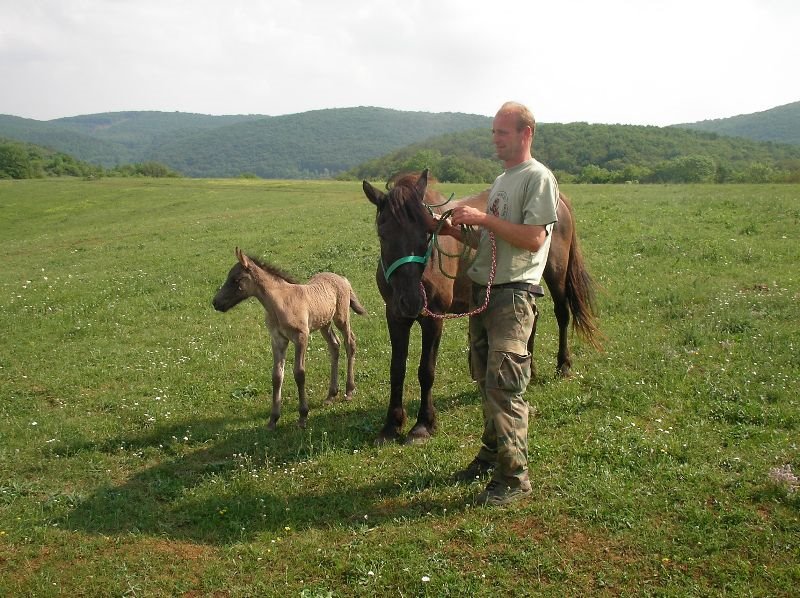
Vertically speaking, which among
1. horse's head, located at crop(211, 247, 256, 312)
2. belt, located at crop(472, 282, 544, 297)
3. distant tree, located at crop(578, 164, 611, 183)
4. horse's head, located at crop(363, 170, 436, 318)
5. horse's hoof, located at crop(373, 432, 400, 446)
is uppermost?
distant tree, located at crop(578, 164, 611, 183)

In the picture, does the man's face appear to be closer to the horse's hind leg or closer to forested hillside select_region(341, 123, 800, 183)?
the horse's hind leg

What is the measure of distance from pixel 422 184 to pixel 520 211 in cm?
108

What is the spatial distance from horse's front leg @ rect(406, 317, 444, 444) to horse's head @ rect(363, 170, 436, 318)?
3.88 ft

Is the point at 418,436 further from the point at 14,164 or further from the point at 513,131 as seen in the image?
the point at 14,164

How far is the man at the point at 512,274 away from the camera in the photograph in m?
4.67

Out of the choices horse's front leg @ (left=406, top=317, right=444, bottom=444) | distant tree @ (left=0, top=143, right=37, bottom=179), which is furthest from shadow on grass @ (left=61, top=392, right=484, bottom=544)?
distant tree @ (left=0, top=143, right=37, bottom=179)

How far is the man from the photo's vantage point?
4.67 m

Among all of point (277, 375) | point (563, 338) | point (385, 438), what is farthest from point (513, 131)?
point (277, 375)

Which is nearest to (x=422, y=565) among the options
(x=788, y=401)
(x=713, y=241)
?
(x=788, y=401)

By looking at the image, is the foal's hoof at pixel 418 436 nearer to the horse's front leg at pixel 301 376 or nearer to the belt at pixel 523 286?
the horse's front leg at pixel 301 376

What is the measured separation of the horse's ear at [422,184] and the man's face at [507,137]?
0.81 meters

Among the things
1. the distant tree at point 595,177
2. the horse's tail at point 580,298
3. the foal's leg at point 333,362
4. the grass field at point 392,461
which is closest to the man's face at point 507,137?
the grass field at point 392,461

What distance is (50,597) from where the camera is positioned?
4.22 meters

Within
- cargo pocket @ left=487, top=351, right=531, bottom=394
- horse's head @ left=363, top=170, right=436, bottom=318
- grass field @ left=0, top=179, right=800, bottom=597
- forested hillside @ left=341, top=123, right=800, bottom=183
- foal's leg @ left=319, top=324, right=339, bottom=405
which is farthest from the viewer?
forested hillside @ left=341, top=123, right=800, bottom=183
